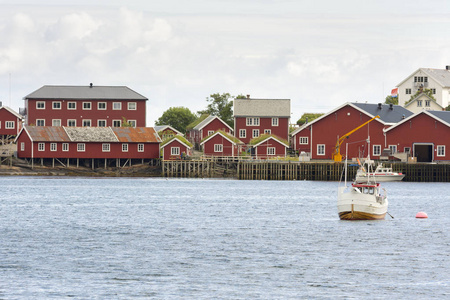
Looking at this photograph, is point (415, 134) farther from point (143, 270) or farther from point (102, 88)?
point (143, 270)

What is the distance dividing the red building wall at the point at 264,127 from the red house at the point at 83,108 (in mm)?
13087

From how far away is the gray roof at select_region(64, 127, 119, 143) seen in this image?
104 m

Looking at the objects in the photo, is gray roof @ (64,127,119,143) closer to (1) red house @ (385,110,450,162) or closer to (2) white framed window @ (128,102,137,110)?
(2) white framed window @ (128,102,137,110)

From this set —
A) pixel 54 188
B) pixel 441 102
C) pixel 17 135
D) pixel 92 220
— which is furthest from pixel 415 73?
pixel 92 220

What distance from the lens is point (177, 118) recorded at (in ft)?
508

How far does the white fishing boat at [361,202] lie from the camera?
43969mm

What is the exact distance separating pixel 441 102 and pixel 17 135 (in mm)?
77984

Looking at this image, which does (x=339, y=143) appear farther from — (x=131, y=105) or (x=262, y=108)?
(x=131, y=105)

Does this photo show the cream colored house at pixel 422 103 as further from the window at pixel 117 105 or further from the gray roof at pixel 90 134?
the gray roof at pixel 90 134

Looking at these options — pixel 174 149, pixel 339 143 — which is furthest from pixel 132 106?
pixel 339 143

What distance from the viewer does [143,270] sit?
101ft

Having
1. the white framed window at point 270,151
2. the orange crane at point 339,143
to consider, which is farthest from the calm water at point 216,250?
the white framed window at point 270,151

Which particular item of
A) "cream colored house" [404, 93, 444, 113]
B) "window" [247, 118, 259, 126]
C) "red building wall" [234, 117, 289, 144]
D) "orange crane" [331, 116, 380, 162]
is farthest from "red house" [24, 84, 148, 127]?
"cream colored house" [404, 93, 444, 113]

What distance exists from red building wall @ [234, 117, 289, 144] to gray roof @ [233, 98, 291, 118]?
712mm
